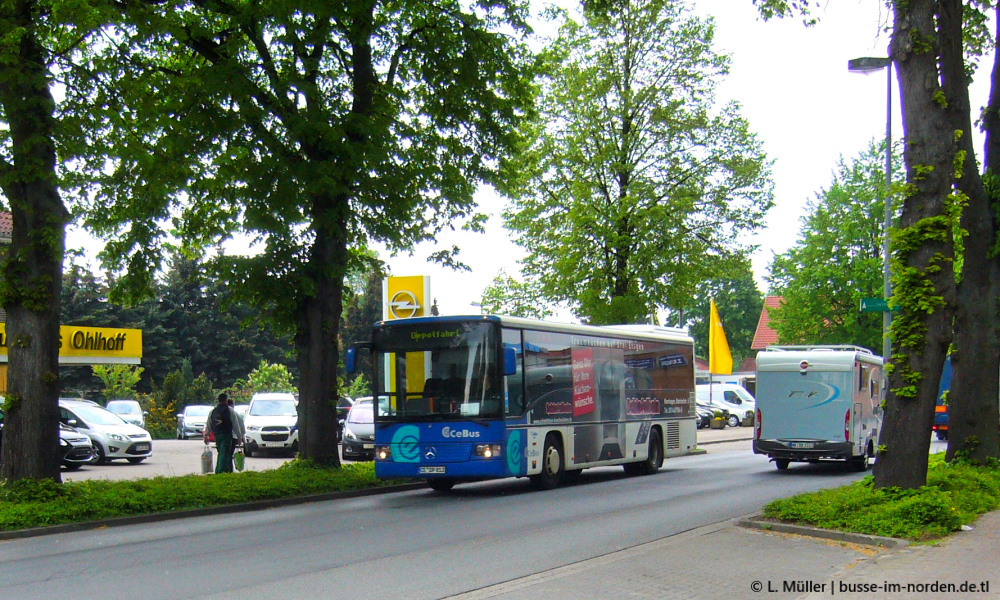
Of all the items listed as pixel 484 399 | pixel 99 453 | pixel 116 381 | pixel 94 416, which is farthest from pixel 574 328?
pixel 116 381

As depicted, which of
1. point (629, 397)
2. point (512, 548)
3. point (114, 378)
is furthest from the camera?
point (114, 378)

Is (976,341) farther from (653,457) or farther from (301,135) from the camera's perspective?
(301,135)

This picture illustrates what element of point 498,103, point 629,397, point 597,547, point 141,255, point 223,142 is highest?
point 498,103

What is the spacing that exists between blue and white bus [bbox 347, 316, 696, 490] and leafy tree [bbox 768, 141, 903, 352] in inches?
1398

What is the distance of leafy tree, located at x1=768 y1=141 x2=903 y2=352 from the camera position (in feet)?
171

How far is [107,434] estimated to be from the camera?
2650 cm

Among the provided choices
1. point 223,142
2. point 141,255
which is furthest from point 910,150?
point 141,255

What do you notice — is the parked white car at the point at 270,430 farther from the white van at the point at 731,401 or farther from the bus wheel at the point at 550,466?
the white van at the point at 731,401

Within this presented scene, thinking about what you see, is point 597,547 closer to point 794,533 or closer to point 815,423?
point 794,533

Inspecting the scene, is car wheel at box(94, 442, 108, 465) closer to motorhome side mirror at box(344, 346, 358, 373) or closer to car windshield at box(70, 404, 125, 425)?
car windshield at box(70, 404, 125, 425)

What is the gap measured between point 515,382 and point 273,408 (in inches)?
627

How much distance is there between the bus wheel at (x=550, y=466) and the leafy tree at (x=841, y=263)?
119 ft

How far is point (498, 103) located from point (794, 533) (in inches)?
443

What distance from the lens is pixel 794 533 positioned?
11.4 m
